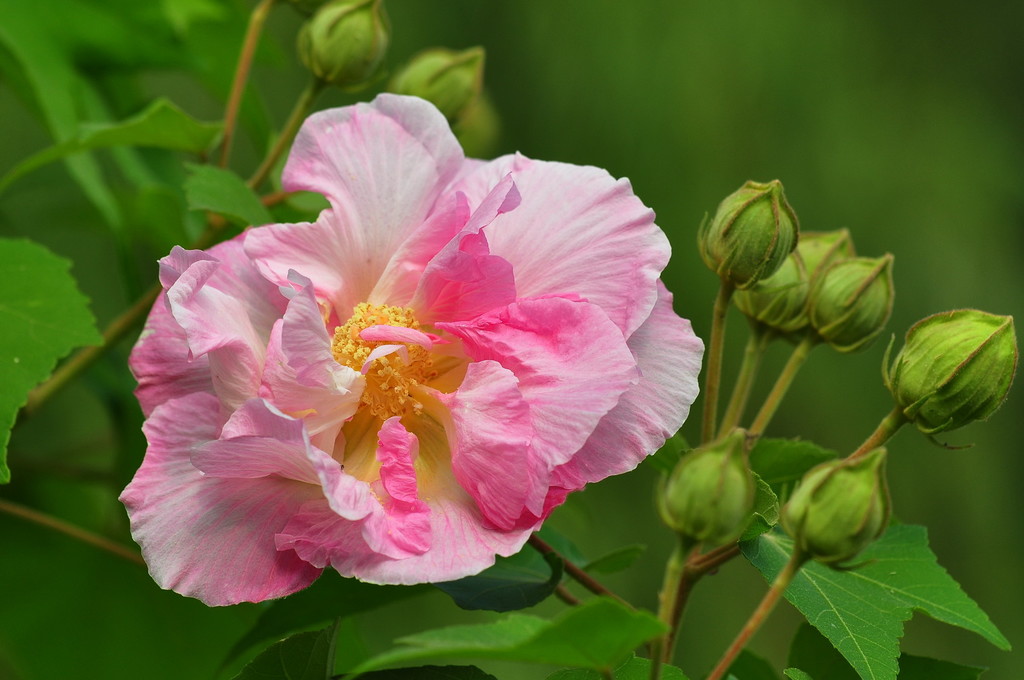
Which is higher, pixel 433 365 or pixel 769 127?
pixel 433 365

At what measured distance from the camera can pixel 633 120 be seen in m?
1.61

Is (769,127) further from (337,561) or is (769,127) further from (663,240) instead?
(337,561)

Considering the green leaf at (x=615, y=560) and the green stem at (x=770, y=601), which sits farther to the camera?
the green leaf at (x=615, y=560)

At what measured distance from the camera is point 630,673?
1.56ft

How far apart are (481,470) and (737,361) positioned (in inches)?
46.1

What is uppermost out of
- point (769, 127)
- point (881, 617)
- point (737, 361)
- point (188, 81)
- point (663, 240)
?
point (663, 240)

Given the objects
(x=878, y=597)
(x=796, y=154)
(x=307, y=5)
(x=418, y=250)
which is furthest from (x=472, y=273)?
(x=796, y=154)

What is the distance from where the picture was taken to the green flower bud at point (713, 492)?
397 millimetres

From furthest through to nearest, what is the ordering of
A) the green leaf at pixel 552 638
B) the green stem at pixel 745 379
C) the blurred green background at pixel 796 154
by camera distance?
1. the blurred green background at pixel 796 154
2. the green stem at pixel 745 379
3. the green leaf at pixel 552 638

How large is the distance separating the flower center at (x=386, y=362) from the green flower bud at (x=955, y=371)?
231 millimetres

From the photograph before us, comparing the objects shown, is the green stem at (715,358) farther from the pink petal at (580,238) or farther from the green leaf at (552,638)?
the green leaf at (552,638)

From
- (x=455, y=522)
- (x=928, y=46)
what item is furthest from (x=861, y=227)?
(x=455, y=522)

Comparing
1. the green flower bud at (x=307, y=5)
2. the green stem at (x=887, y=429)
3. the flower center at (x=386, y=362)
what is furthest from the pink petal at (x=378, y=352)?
the green flower bud at (x=307, y=5)

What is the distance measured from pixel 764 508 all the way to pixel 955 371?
0.12 metres
